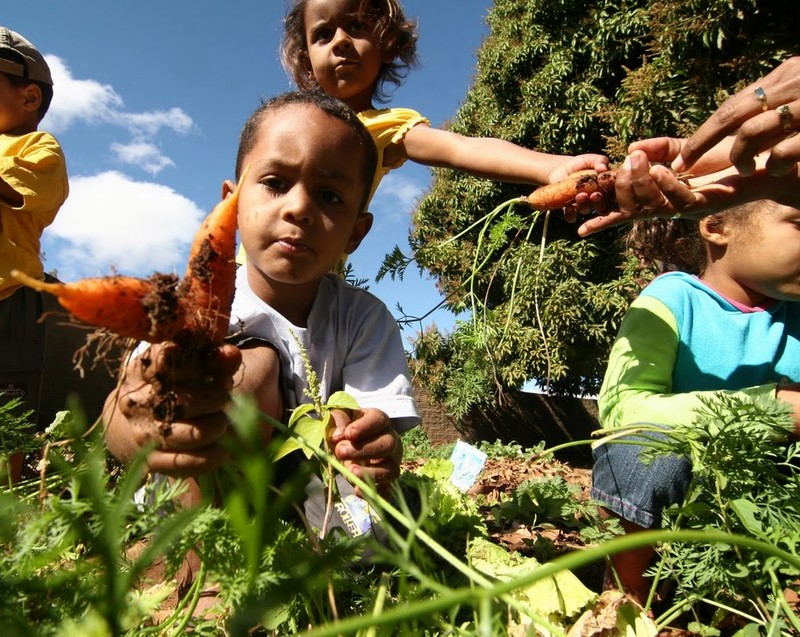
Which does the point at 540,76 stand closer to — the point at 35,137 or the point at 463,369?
the point at 463,369

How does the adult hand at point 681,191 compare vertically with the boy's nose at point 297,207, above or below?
below

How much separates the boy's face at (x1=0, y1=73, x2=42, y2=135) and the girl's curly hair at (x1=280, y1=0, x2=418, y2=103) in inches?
59.5

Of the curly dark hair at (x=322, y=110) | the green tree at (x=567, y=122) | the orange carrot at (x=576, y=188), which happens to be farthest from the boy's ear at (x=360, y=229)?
the green tree at (x=567, y=122)

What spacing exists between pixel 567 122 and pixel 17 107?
588 centimetres

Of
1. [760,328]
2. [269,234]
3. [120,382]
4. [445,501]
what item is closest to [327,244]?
[269,234]

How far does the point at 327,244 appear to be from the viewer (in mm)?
1853

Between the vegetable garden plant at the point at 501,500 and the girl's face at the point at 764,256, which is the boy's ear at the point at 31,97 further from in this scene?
the girl's face at the point at 764,256

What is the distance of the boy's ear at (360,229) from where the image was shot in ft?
7.55

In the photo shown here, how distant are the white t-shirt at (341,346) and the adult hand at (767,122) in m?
1.28

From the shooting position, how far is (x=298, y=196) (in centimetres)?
177

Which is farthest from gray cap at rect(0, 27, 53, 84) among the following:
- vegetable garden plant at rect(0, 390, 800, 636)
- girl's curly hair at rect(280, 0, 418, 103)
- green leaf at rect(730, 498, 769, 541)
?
green leaf at rect(730, 498, 769, 541)

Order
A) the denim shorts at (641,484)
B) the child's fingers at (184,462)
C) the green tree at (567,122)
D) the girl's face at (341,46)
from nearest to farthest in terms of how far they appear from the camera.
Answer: the child's fingers at (184,462) < the denim shorts at (641,484) < the girl's face at (341,46) < the green tree at (567,122)

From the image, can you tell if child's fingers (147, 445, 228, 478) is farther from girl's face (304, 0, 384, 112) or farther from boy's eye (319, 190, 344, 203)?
girl's face (304, 0, 384, 112)

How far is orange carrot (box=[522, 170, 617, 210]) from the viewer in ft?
6.52
